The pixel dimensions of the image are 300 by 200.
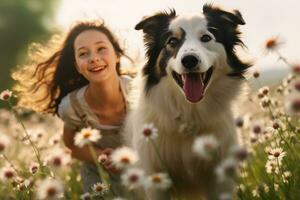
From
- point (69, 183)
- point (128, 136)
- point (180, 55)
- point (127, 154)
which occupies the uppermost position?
point (180, 55)

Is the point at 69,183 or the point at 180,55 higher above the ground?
the point at 180,55

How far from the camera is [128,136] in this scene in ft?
20.2

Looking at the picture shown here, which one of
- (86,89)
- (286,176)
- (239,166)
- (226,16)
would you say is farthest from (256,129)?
(86,89)

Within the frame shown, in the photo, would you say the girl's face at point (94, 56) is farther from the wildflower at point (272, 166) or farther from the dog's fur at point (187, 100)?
the wildflower at point (272, 166)

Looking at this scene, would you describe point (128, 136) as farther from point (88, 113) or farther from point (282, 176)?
point (282, 176)

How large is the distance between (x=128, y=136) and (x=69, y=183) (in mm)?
1851

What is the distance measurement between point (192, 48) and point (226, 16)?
34.8 inches

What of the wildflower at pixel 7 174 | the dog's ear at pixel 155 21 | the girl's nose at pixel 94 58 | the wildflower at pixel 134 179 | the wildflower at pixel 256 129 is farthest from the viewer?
the girl's nose at pixel 94 58

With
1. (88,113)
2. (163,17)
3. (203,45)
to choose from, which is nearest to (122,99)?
(88,113)

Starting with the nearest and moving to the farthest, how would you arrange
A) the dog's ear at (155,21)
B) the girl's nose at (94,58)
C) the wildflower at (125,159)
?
1. the wildflower at (125,159)
2. the dog's ear at (155,21)
3. the girl's nose at (94,58)

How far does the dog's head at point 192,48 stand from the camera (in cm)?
498

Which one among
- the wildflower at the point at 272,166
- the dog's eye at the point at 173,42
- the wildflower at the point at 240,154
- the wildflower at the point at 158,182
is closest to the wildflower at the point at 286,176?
the wildflower at the point at 272,166

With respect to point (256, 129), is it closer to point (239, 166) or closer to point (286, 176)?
point (239, 166)

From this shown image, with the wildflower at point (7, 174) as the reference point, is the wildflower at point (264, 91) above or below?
below
